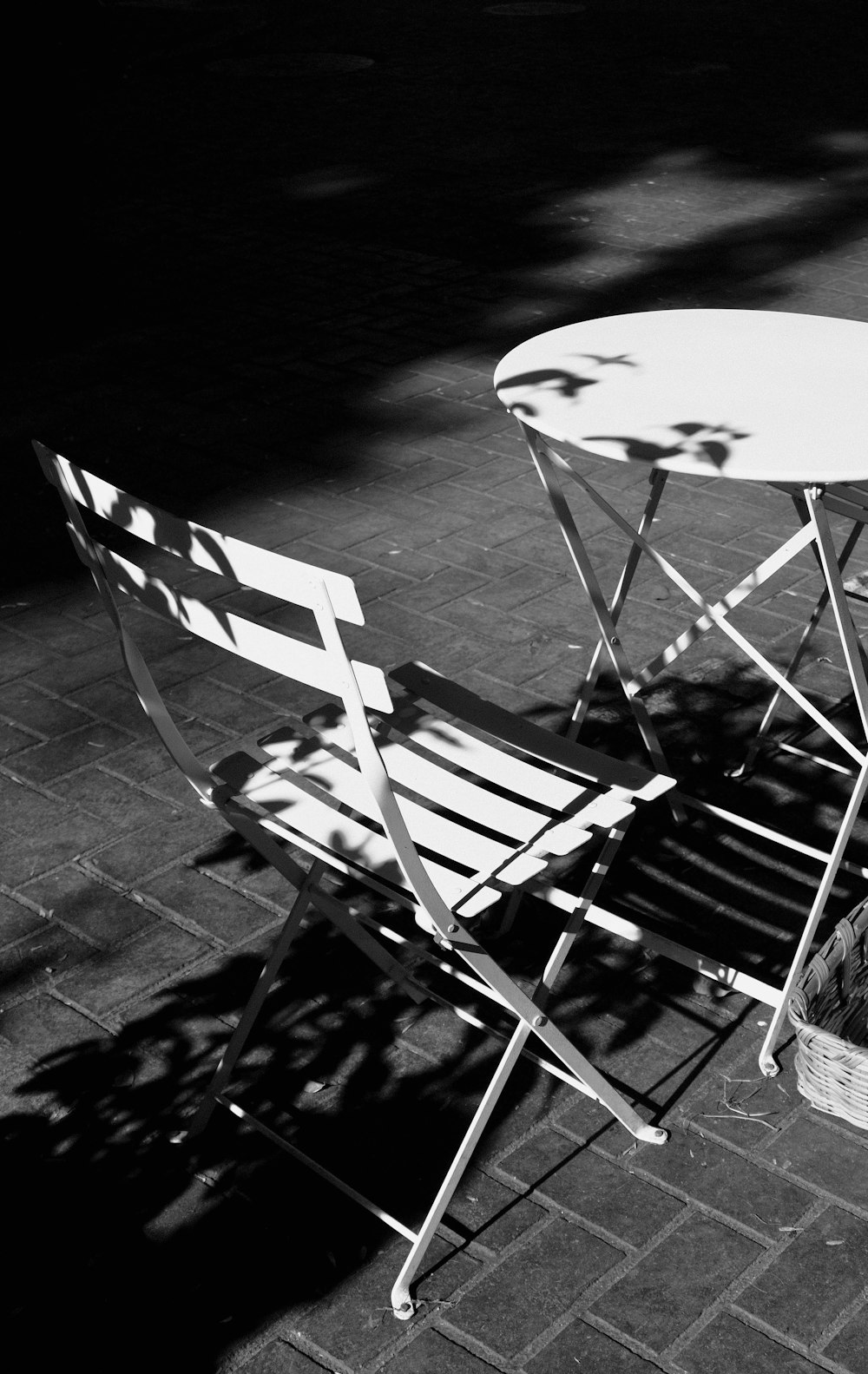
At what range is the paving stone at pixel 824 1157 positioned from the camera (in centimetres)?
288

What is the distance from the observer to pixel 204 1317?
8.73ft

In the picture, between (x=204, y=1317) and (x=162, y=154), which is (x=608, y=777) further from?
(x=162, y=154)

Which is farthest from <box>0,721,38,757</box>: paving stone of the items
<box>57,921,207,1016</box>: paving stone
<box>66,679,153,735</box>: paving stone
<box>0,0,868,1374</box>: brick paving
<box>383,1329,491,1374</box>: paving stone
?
<box>383,1329,491,1374</box>: paving stone

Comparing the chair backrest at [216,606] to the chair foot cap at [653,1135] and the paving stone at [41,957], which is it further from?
the chair foot cap at [653,1135]

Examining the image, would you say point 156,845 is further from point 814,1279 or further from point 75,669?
point 814,1279

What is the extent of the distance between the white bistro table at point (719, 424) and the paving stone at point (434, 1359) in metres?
0.91

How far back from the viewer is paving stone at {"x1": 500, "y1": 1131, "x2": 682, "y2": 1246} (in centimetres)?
280

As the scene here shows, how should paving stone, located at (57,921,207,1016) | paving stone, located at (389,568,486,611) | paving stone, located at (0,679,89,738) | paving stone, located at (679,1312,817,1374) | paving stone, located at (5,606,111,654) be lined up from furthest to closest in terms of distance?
paving stone, located at (389,568,486,611)
paving stone, located at (5,606,111,654)
paving stone, located at (0,679,89,738)
paving stone, located at (57,921,207,1016)
paving stone, located at (679,1312,817,1374)

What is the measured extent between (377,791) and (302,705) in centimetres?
219

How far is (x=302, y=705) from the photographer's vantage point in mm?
4512

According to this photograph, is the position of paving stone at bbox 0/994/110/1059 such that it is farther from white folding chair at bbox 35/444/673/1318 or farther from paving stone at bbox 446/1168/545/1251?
paving stone at bbox 446/1168/545/1251

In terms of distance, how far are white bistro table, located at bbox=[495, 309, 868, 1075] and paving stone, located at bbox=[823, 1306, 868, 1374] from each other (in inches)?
24.4

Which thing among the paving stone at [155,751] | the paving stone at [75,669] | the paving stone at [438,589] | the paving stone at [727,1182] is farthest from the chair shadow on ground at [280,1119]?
the paving stone at [438,589]

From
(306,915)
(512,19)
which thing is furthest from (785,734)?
(512,19)
